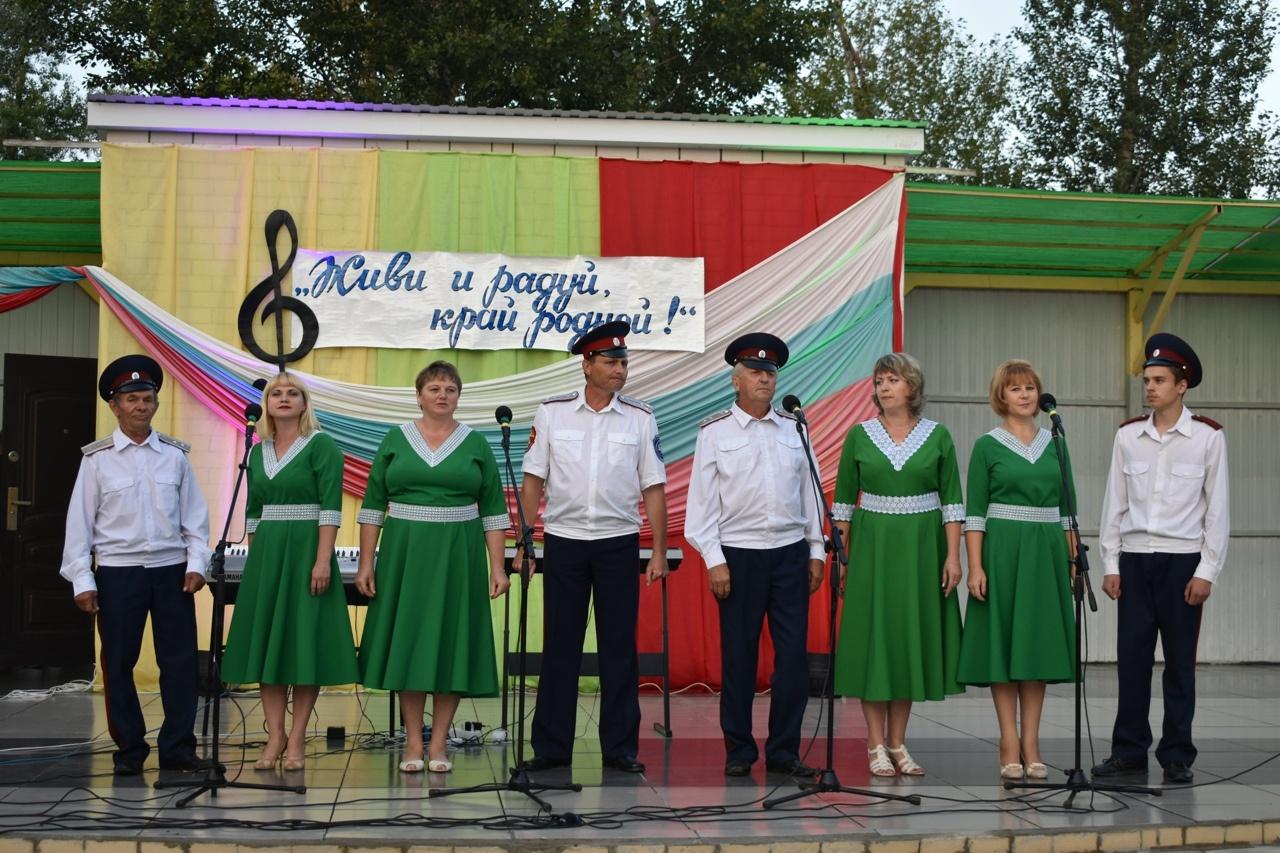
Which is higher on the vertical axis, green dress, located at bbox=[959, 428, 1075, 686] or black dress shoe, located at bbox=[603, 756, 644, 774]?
green dress, located at bbox=[959, 428, 1075, 686]

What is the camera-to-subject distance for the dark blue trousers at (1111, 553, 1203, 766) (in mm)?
6598

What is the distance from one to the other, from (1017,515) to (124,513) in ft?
12.5

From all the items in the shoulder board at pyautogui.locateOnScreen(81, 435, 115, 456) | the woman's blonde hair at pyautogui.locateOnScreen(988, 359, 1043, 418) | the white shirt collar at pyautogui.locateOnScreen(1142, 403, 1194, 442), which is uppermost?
the woman's blonde hair at pyautogui.locateOnScreen(988, 359, 1043, 418)

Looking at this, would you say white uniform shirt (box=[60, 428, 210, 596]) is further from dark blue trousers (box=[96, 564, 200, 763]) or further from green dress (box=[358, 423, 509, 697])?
green dress (box=[358, 423, 509, 697])

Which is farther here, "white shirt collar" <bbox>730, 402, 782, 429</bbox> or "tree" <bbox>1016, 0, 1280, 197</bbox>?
"tree" <bbox>1016, 0, 1280, 197</bbox>

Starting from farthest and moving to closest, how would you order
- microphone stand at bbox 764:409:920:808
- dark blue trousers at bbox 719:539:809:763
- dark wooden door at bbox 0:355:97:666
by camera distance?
dark wooden door at bbox 0:355:97:666
dark blue trousers at bbox 719:539:809:763
microphone stand at bbox 764:409:920:808

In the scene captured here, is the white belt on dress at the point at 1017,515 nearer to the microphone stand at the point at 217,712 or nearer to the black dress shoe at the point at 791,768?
the black dress shoe at the point at 791,768

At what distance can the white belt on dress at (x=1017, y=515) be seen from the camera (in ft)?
20.8

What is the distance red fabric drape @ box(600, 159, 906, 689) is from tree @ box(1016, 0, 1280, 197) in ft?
45.6

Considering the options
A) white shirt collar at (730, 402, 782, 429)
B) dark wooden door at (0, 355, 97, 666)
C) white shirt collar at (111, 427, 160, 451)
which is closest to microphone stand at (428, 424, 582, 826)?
white shirt collar at (730, 402, 782, 429)

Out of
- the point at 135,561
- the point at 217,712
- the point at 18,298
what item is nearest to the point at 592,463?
the point at 217,712

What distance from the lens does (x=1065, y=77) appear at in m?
22.9

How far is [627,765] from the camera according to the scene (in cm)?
668

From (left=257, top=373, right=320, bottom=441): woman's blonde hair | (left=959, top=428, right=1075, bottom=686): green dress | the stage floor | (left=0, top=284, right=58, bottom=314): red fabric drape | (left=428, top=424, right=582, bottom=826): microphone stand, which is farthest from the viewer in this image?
(left=0, top=284, right=58, bottom=314): red fabric drape
